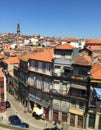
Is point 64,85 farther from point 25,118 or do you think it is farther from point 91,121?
point 25,118

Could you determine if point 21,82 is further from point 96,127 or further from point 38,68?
point 96,127

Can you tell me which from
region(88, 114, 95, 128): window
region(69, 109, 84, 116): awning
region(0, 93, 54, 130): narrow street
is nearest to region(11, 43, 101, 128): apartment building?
region(69, 109, 84, 116): awning

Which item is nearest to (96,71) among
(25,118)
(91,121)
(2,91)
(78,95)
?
(78,95)

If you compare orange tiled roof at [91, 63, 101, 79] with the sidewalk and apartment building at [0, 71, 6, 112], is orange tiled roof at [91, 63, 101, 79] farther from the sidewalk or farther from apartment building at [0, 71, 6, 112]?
apartment building at [0, 71, 6, 112]

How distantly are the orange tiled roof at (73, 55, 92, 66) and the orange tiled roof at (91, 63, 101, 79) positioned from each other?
7.21ft

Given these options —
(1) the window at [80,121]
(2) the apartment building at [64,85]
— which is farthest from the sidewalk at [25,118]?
(1) the window at [80,121]

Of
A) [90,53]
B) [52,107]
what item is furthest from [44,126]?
[90,53]

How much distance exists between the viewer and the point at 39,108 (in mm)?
62188

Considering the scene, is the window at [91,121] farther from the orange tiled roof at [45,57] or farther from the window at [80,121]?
the orange tiled roof at [45,57]

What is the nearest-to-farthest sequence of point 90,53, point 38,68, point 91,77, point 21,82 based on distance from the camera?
point 91,77 < point 90,53 < point 38,68 < point 21,82

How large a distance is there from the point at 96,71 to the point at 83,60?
4.02m

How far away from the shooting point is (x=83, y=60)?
50.3 metres

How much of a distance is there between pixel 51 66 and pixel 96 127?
741 inches

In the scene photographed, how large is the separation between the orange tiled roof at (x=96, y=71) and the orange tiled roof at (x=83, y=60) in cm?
220
